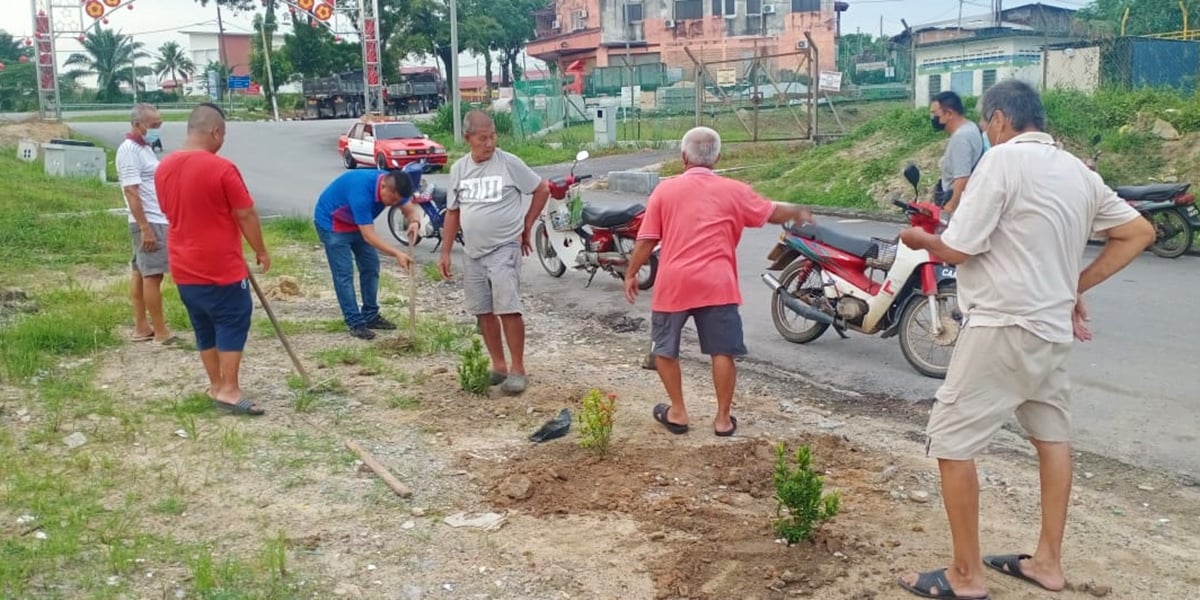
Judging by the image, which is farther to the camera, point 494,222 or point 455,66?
point 455,66

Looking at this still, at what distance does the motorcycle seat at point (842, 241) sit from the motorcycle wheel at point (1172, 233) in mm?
5810

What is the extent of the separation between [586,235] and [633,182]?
10.4 meters

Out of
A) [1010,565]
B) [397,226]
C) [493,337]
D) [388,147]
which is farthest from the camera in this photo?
[388,147]

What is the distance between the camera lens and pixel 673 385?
19.4ft

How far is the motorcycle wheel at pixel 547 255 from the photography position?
11.8 meters

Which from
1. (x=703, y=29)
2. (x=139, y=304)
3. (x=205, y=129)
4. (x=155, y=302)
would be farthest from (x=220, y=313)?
(x=703, y=29)

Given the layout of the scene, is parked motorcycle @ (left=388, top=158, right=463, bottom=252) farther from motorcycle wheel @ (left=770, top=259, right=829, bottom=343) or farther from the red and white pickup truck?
the red and white pickup truck

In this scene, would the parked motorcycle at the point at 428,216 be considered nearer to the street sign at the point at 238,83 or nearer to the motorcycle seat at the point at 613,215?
the motorcycle seat at the point at 613,215

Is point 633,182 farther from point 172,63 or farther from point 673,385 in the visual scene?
point 172,63

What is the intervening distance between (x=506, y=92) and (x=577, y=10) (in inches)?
Result: 396

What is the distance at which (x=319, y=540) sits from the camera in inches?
177

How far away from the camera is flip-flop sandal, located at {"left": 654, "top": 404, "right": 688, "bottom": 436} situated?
19.5ft

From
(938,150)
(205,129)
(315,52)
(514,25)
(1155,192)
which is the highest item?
(514,25)

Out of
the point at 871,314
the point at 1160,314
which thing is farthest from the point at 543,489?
the point at 1160,314
